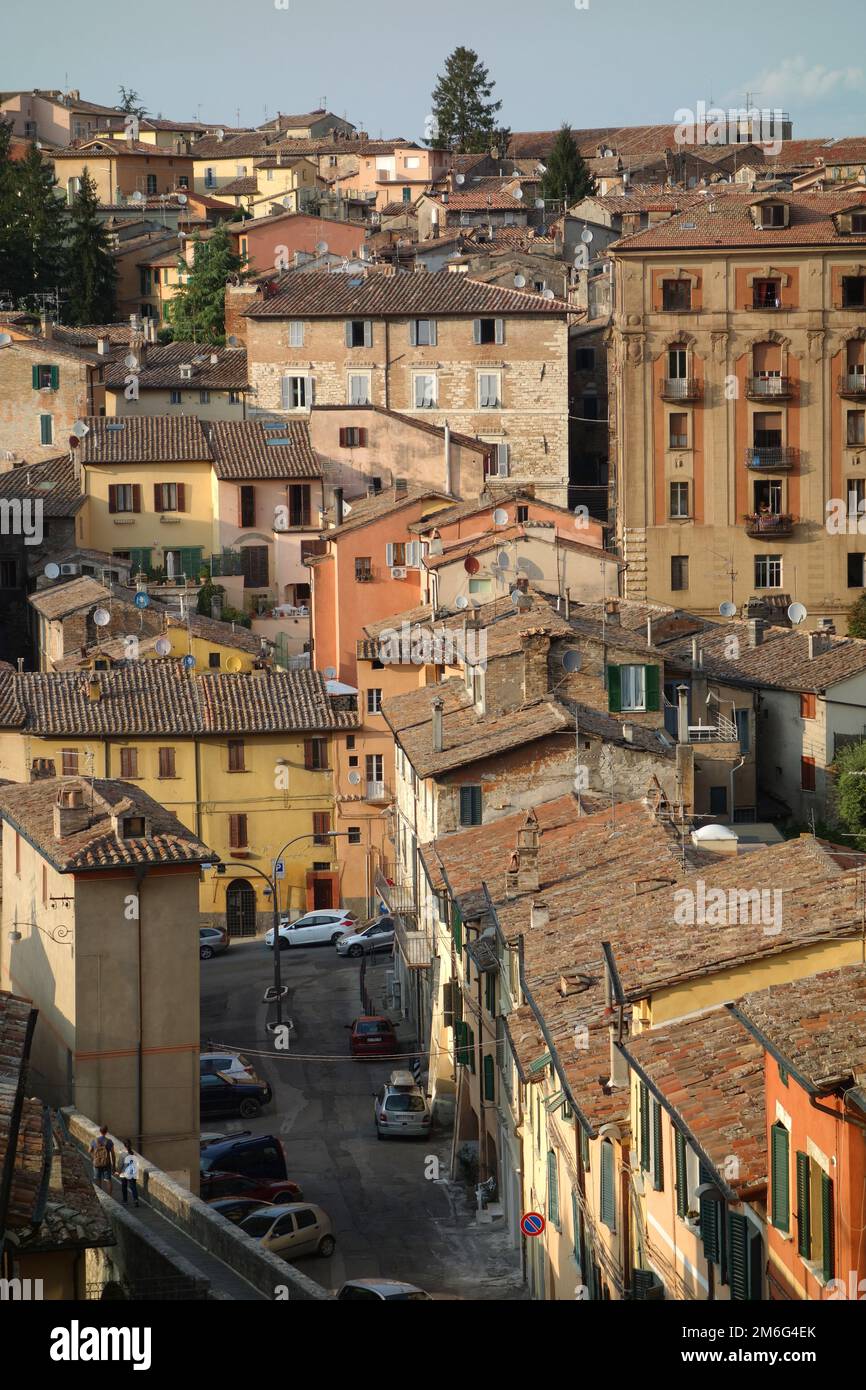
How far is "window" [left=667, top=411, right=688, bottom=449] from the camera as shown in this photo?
6544cm

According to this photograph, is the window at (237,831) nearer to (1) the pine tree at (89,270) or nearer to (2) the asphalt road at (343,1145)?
(2) the asphalt road at (343,1145)

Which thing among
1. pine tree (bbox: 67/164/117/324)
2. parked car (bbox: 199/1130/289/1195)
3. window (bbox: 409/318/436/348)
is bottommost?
parked car (bbox: 199/1130/289/1195)

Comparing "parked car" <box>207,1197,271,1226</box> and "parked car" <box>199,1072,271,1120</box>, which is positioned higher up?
"parked car" <box>207,1197,271,1226</box>

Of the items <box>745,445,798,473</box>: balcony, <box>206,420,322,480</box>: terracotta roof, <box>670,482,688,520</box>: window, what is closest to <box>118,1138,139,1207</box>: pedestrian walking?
<box>206,420,322,480</box>: terracotta roof

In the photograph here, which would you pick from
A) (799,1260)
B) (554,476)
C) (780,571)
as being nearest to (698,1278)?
(799,1260)

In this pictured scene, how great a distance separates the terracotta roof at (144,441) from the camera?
66.8 meters

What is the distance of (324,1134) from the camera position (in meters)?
36.8

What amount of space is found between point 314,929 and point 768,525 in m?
21.5

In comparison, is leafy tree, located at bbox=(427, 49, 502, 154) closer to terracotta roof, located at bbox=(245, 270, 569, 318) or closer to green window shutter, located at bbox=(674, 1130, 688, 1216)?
terracotta roof, located at bbox=(245, 270, 569, 318)

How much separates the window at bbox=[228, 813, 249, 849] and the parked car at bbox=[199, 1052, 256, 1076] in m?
12.0

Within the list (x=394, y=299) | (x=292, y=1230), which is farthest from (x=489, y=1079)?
(x=394, y=299)

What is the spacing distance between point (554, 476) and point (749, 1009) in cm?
5602

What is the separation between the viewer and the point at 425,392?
70.9 meters
